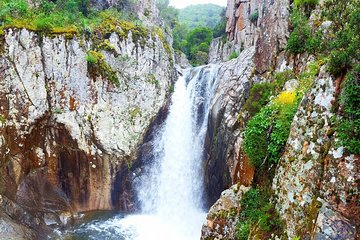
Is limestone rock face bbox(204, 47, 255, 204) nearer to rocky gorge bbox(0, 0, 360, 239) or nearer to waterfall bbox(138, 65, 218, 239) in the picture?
rocky gorge bbox(0, 0, 360, 239)

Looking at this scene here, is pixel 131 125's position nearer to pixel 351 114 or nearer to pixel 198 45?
pixel 351 114

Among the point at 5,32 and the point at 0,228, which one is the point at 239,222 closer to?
the point at 0,228

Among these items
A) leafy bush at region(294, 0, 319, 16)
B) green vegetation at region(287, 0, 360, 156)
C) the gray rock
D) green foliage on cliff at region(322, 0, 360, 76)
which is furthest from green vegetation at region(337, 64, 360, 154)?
leafy bush at region(294, 0, 319, 16)

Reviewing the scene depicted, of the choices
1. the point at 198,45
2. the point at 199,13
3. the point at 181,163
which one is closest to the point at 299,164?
the point at 181,163

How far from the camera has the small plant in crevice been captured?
16.7 m

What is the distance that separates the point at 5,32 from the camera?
590 inches

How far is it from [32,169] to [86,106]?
4303 millimetres

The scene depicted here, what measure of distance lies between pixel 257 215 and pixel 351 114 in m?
4.01

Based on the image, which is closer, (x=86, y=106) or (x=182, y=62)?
(x=86, y=106)

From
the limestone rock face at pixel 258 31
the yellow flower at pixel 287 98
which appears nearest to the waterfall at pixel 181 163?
the limestone rock face at pixel 258 31

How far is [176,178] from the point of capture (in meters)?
17.4

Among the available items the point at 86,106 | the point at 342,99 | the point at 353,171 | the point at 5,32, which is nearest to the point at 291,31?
the point at 342,99

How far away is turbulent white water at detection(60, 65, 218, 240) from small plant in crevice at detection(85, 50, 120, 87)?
4.40m

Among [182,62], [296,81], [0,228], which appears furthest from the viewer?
[182,62]
